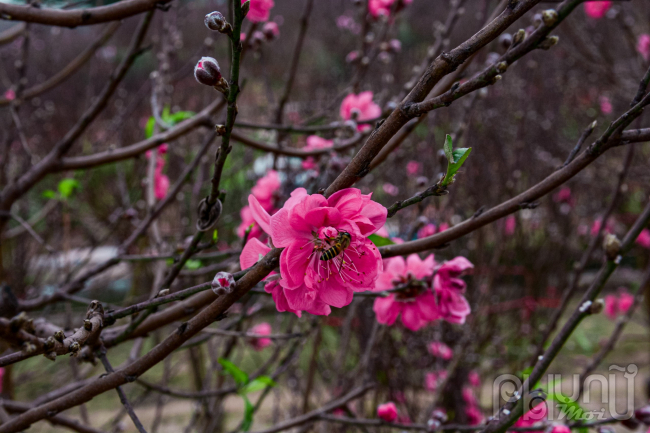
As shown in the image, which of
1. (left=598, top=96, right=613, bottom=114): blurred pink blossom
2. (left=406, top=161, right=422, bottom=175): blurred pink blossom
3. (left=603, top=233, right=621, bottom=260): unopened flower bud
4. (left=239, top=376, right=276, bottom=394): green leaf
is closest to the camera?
(left=603, top=233, right=621, bottom=260): unopened flower bud

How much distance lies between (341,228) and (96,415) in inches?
218

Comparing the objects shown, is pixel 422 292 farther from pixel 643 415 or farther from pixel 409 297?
pixel 643 415

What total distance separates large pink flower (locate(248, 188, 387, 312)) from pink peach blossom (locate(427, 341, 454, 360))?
7.14ft

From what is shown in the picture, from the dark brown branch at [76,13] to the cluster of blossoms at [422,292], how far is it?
0.80m

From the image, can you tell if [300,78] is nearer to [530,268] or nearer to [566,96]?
[566,96]

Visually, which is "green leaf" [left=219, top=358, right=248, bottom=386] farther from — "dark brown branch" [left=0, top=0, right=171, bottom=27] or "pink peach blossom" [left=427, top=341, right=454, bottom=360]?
Result: "pink peach blossom" [left=427, top=341, right=454, bottom=360]

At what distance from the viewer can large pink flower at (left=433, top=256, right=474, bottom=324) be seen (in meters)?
1.02

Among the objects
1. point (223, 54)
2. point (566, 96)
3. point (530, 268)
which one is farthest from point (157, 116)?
point (566, 96)

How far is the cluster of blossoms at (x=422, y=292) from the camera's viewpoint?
3.35 ft

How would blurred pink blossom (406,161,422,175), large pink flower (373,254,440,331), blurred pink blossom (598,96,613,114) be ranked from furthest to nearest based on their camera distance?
blurred pink blossom (598,96,613,114) < blurred pink blossom (406,161,422,175) < large pink flower (373,254,440,331)

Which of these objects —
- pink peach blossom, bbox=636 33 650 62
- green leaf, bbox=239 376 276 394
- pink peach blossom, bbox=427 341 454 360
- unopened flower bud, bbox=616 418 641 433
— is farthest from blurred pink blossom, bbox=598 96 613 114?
green leaf, bbox=239 376 276 394

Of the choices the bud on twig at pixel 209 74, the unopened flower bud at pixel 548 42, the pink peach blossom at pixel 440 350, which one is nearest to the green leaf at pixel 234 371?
the bud on twig at pixel 209 74

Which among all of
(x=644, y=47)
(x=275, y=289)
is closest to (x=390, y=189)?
(x=644, y=47)

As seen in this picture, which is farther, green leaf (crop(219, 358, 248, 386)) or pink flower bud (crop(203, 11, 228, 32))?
green leaf (crop(219, 358, 248, 386))
